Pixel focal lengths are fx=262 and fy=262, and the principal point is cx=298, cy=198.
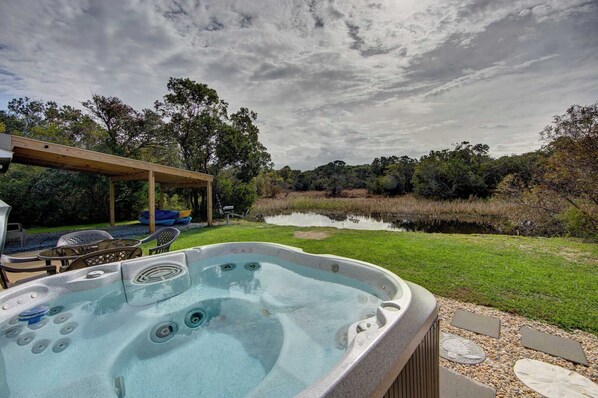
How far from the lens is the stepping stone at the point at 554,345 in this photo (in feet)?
6.72

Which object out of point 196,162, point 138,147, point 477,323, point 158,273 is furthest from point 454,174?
point 158,273

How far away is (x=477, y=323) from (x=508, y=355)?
0.50 m

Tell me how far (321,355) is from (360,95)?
829cm

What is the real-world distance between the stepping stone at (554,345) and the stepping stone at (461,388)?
78 centimetres

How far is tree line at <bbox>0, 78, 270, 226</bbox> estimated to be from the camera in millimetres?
10195

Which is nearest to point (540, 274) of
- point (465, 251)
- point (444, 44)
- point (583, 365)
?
point (465, 251)

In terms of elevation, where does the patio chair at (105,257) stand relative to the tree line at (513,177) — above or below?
below

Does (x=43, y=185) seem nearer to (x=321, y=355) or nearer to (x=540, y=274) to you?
(x=321, y=355)

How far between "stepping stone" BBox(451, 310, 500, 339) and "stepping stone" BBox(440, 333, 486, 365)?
0.23 metres

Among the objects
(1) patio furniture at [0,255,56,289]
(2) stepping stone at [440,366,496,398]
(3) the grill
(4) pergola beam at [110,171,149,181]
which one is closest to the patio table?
(1) patio furniture at [0,255,56,289]

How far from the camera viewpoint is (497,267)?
4.09 metres

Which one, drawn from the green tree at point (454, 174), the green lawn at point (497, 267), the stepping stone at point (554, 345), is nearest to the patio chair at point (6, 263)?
the green lawn at point (497, 267)

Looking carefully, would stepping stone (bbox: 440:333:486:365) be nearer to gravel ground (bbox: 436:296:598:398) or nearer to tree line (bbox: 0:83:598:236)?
gravel ground (bbox: 436:296:598:398)

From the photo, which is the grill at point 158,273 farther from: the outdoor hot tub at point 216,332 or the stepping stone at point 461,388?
the stepping stone at point 461,388
